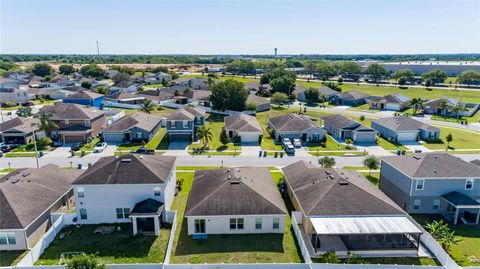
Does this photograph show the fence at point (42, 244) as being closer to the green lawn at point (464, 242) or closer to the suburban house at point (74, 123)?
the suburban house at point (74, 123)

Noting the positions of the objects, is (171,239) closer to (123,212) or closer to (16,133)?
(123,212)

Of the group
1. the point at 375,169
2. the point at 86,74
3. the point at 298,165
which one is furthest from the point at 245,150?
the point at 86,74

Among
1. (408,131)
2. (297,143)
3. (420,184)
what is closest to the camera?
(420,184)

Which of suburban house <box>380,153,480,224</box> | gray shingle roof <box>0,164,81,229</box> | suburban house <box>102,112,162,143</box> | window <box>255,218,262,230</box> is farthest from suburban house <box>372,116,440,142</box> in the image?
gray shingle roof <box>0,164,81,229</box>

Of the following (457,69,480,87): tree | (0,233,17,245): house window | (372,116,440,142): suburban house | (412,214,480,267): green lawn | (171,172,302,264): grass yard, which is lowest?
(412,214,480,267): green lawn

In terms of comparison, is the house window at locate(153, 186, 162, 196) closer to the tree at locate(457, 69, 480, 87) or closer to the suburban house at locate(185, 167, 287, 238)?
the suburban house at locate(185, 167, 287, 238)

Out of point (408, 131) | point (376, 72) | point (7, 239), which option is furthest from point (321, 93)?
point (7, 239)
